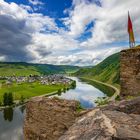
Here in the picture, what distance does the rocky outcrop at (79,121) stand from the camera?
5.61 m

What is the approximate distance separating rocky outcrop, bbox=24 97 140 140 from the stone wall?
287 inches

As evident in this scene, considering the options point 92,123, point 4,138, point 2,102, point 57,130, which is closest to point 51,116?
point 57,130

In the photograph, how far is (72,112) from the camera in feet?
36.3

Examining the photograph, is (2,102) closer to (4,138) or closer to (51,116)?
(4,138)

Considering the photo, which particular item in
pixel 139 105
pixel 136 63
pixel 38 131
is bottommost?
pixel 38 131

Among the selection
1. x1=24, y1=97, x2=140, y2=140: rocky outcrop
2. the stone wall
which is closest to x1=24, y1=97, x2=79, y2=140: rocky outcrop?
x1=24, y1=97, x2=140, y2=140: rocky outcrop

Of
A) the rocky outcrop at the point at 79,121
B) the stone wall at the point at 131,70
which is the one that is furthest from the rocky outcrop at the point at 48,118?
the stone wall at the point at 131,70

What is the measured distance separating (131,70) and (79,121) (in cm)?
1108

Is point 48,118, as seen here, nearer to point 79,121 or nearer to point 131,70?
point 79,121

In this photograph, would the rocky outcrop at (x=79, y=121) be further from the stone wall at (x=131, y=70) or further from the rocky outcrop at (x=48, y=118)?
the stone wall at (x=131, y=70)

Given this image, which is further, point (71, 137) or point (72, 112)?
point (72, 112)

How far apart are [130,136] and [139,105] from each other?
3.78 metres

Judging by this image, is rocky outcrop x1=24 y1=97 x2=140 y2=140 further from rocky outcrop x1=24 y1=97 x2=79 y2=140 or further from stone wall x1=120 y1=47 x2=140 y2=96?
stone wall x1=120 y1=47 x2=140 y2=96

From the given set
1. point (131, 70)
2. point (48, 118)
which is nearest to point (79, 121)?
point (48, 118)
